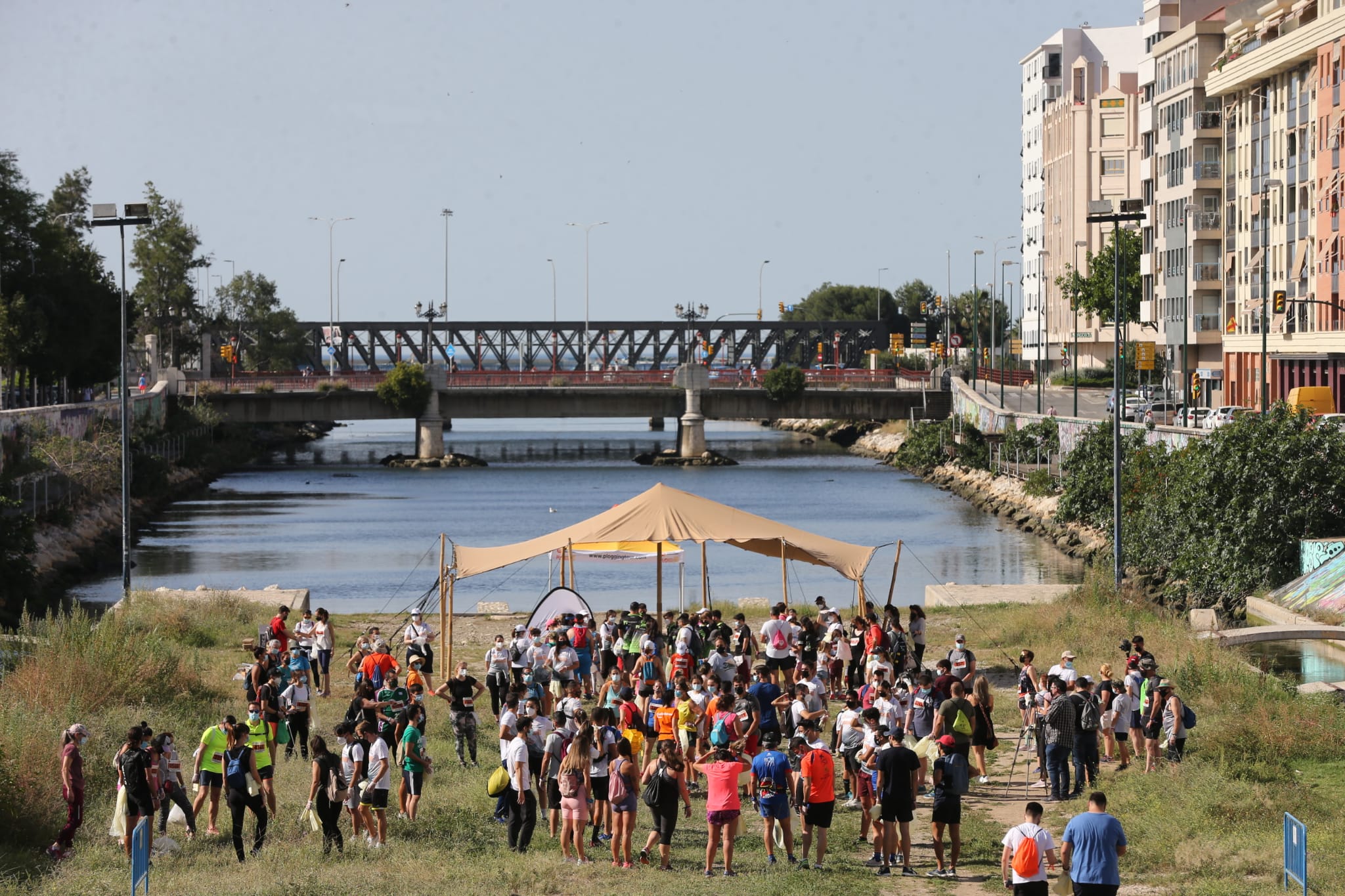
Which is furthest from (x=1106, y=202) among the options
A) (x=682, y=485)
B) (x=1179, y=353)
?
(x=1179, y=353)

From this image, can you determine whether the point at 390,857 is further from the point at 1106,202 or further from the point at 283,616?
the point at 1106,202

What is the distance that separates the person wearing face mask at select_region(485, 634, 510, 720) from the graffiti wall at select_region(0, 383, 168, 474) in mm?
33514

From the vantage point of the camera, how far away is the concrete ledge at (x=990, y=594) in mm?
38438

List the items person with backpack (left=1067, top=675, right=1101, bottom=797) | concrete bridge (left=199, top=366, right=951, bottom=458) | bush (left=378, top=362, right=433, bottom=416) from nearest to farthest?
1. person with backpack (left=1067, top=675, right=1101, bottom=797)
2. bush (left=378, top=362, right=433, bottom=416)
3. concrete bridge (left=199, top=366, right=951, bottom=458)

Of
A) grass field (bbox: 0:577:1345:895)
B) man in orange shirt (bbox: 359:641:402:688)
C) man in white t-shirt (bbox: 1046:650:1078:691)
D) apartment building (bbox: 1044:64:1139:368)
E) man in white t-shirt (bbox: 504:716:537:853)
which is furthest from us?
apartment building (bbox: 1044:64:1139:368)

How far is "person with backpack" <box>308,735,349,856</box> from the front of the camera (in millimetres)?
16453

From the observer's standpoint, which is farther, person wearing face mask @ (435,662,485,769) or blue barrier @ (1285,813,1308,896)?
person wearing face mask @ (435,662,485,769)

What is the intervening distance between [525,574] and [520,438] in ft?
342

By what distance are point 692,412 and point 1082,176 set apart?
38.9 m

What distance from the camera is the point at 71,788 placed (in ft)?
56.1

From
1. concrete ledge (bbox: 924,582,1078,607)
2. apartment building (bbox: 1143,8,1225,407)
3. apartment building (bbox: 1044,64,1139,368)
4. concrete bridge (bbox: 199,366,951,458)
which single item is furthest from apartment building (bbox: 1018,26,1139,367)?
concrete ledge (bbox: 924,582,1078,607)

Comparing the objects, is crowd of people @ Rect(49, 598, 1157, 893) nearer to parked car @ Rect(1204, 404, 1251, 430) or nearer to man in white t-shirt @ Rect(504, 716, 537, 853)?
man in white t-shirt @ Rect(504, 716, 537, 853)

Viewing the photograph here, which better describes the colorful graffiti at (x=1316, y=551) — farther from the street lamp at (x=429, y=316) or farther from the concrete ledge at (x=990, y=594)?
the street lamp at (x=429, y=316)

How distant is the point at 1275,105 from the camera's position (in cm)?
7900
